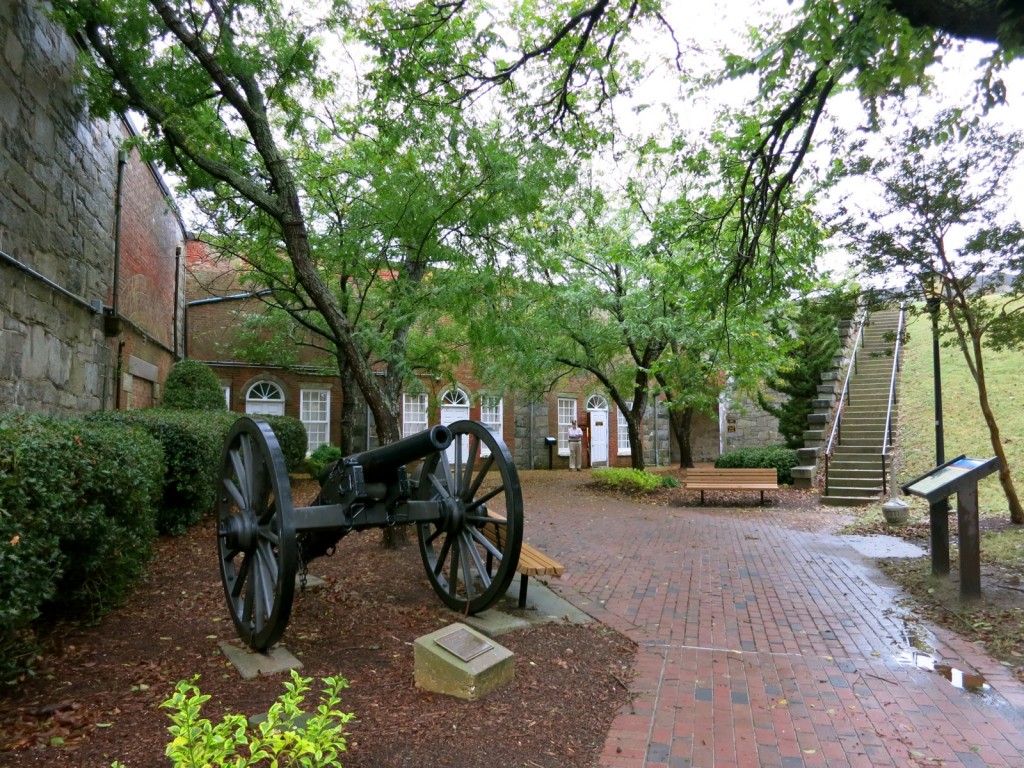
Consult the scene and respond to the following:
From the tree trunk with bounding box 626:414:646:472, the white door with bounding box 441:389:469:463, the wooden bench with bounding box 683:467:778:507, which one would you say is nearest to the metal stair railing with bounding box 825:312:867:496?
the wooden bench with bounding box 683:467:778:507

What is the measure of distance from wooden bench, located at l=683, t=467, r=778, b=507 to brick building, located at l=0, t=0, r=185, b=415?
32.1 ft

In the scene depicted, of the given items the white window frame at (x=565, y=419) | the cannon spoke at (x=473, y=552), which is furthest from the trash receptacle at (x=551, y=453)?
the cannon spoke at (x=473, y=552)

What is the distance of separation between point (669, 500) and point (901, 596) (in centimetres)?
735

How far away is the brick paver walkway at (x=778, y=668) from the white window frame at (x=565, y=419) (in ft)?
48.6

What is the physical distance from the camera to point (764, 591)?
19.5ft

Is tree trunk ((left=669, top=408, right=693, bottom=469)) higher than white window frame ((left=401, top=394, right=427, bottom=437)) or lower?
lower

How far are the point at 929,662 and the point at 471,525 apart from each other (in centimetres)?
307

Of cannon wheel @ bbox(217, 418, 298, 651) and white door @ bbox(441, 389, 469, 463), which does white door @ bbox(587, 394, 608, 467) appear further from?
cannon wheel @ bbox(217, 418, 298, 651)

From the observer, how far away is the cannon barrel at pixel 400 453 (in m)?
3.98

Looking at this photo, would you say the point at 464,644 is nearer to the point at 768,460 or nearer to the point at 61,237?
the point at 61,237

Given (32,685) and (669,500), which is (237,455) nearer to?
(32,685)

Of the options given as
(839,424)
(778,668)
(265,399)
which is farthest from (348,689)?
(265,399)

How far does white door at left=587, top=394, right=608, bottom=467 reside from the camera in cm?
2386

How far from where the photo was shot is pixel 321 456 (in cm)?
1814
